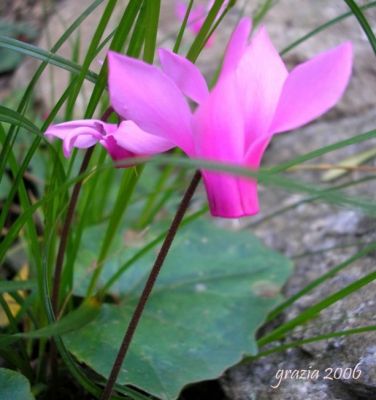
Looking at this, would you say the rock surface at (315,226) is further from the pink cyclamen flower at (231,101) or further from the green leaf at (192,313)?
the pink cyclamen flower at (231,101)

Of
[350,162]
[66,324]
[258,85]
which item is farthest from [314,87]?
[350,162]

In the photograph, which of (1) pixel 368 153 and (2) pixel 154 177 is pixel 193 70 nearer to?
(1) pixel 368 153

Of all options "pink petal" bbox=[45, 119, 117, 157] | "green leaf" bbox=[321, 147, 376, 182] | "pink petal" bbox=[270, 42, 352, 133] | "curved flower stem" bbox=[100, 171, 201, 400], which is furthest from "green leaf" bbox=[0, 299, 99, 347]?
"green leaf" bbox=[321, 147, 376, 182]

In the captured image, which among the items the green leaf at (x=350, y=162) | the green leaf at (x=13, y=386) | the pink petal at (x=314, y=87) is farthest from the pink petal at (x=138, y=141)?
the green leaf at (x=350, y=162)

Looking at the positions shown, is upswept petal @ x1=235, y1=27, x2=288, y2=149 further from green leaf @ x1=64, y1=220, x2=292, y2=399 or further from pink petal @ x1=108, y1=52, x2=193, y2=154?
green leaf @ x1=64, y1=220, x2=292, y2=399

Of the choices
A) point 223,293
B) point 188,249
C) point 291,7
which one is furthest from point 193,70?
point 291,7

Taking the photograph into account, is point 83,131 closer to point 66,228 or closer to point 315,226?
point 66,228
